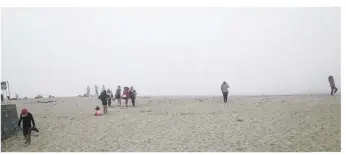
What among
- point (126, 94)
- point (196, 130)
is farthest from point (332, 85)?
point (126, 94)

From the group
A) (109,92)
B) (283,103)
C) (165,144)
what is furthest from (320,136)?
(109,92)

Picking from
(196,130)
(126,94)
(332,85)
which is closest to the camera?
(196,130)

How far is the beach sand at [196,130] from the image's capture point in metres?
Answer: 11.8

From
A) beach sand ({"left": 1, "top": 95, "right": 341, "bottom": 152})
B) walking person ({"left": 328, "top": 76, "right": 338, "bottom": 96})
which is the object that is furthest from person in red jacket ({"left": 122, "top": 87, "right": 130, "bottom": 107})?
walking person ({"left": 328, "top": 76, "right": 338, "bottom": 96})

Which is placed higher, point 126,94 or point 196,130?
point 126,94

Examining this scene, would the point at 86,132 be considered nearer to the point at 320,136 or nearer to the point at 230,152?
the point at 230,152

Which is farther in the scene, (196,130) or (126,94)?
(126,94)

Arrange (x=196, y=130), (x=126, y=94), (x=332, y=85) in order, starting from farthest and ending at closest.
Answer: (x=126, y=94), (x=332, y=85), (x=196, y=130)

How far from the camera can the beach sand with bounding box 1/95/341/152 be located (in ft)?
38.8

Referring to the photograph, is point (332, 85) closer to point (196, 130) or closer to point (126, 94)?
point (196, 130)

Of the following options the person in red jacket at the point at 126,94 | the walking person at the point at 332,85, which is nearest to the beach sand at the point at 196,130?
the walking person at the point at 332,85

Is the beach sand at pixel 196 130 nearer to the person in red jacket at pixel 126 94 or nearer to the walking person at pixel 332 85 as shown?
the walking person at pixel 332 85

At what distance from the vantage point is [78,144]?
1236cm

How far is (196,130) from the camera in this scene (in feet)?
43.6
